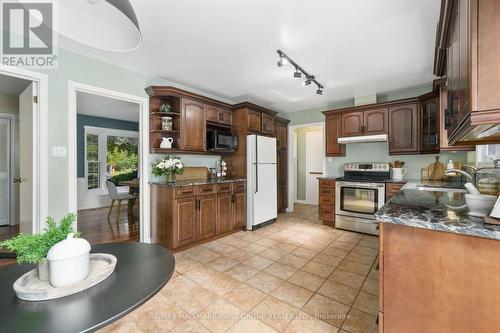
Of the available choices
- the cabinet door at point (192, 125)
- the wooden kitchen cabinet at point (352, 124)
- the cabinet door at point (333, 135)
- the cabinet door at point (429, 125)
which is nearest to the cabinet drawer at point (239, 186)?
the cabinet door at point (192, 125)

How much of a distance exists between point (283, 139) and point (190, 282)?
3.86 m

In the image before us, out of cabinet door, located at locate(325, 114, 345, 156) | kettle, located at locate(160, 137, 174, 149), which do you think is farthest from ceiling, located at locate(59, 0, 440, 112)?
kettle, located at locate(160, 137, 174, 149)

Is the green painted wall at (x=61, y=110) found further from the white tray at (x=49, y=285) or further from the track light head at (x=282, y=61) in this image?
the track light head at (x=282, y=61)

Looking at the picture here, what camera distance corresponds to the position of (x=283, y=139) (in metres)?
5.29

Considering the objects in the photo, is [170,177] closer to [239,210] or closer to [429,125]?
[239,210]

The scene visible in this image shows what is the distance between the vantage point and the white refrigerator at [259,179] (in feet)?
12.7

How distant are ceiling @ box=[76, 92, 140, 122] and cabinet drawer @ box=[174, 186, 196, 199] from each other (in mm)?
2453

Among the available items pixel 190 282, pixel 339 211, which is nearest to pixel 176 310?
pixel 190 282

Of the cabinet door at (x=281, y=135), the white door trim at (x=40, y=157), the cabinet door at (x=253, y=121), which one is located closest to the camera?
the white door trim at (x=40, y=157)

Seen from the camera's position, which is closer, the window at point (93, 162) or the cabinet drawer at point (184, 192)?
the cabinet drawer at point (184, 192)

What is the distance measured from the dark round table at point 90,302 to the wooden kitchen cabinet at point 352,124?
400cm

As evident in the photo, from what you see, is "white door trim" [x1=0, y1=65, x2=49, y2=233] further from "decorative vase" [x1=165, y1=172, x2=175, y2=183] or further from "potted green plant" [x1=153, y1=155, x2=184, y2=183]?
"decorative vase" [x1=165, y1=172, x2=175, y2=183]

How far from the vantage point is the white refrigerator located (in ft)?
12.7

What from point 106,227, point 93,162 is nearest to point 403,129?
point 106,227
